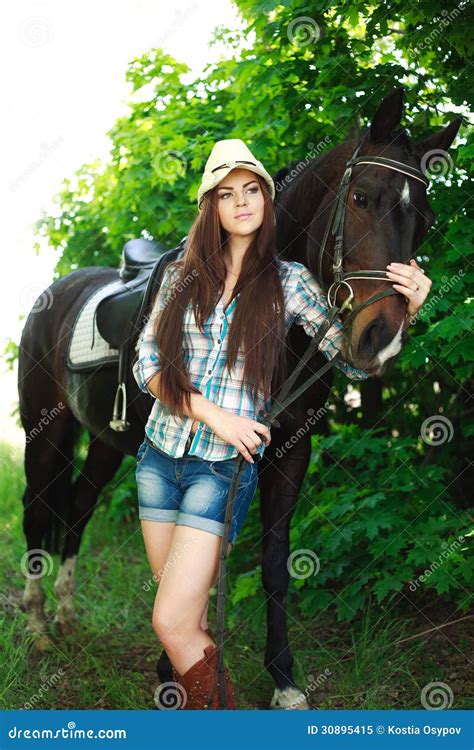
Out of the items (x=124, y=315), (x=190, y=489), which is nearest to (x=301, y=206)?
(x=124, y=315)

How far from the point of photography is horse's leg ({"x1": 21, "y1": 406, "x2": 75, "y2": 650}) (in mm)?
4742

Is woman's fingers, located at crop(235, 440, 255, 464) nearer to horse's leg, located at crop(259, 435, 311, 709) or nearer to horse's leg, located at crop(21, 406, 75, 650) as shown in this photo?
horse's leg, located at crop(259, 435, 311, 709)

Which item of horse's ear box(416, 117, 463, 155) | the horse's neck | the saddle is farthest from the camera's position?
the saddle

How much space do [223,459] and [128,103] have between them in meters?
3.65

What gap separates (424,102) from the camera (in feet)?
12.5

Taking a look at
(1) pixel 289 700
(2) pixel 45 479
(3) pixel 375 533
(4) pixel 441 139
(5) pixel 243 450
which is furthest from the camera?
(2) pixel 45 479

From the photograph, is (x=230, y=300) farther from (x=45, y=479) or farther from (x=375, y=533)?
(x=45, y=479)

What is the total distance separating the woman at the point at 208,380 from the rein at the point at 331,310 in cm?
4

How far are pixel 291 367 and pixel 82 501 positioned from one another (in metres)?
2.21

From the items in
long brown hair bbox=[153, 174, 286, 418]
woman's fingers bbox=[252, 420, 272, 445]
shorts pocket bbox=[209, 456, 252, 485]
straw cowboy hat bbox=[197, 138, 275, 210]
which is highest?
straw cowboy hat bbox=[197, 138, 275, 210]

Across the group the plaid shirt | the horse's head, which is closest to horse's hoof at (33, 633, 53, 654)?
the plaid shirt

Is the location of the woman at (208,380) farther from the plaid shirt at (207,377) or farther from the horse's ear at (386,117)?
the horse's ear at (386,117)

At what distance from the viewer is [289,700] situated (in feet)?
10.8
